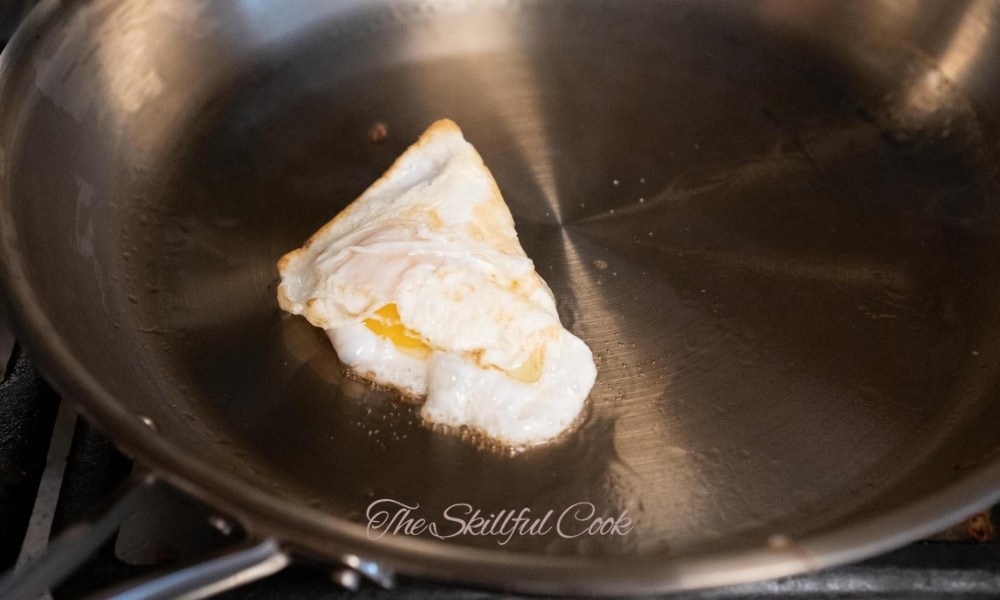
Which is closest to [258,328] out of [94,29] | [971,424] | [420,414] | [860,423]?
[420,414]

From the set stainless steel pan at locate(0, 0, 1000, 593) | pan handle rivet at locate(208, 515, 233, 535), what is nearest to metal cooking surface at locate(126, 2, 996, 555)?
stainless steel pan at locate(0, 0, 1000, 593)

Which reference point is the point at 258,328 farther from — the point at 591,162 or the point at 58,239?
the point at 591,162

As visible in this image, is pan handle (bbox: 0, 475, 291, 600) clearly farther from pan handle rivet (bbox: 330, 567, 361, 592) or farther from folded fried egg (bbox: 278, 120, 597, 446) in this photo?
folded fried egg (bbox: 278, 120, 597, 446)

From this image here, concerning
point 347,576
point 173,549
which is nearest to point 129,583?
point 347,576

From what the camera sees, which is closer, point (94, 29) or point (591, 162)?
point (94, 29)

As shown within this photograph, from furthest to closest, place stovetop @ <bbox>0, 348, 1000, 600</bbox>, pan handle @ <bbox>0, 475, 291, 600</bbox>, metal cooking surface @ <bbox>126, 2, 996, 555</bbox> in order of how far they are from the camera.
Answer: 1. metal cooking surface @ <bbox>126, 2, 996, 555</bbox>
2. stovetop @ <bbox>0, 348, 1000, 600</bbox>
3. pan handle @ <bbox>0, 475, 291, 600</bbox>

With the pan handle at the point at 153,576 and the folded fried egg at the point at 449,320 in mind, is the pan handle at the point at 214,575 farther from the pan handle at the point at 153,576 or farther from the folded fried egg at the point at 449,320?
the folded fried egg at the point at 449,320

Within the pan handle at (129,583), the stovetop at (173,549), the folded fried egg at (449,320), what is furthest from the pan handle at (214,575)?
the folded fried egg at (449,320)
